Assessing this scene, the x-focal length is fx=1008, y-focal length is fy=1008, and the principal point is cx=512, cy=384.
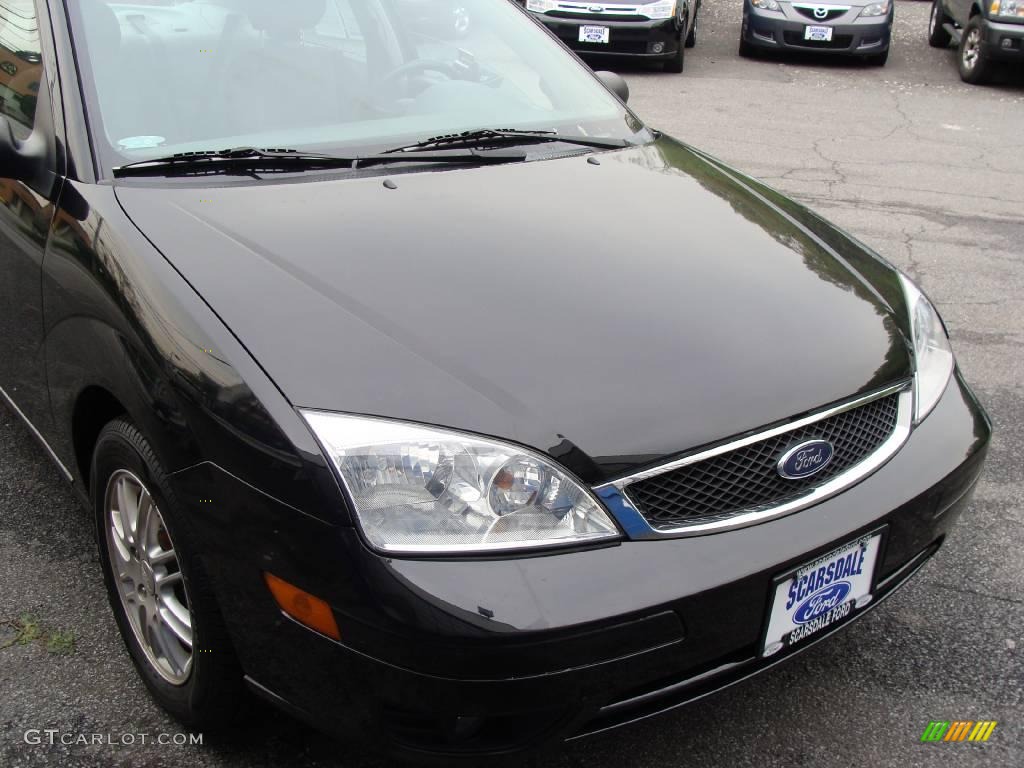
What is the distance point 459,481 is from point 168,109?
1361 mm

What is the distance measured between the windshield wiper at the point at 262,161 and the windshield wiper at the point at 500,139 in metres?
0.04

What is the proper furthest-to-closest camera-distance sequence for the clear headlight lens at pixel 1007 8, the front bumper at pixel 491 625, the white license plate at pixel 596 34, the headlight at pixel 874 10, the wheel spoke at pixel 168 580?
the headlight at pixel 874 10, the white license plate at pixel 596 34, the clear headlight lens at pixel 1007 8, the wheel spoke at pixel 168 580, the front bumper at pixel 491 625

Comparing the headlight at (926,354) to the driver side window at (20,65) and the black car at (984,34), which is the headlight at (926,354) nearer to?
the driver side window at (20,65)

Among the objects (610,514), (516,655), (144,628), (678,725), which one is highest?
(610,514)

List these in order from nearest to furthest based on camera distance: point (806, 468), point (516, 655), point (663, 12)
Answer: point (516, 655) → point (806, 468) → point (663, 12)

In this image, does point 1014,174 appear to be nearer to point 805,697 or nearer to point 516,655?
point 805,697

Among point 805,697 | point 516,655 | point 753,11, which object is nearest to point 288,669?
point 516,655

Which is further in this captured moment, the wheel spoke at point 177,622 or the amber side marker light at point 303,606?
the wheel spoke at point 177,622

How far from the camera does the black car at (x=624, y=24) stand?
978 centimetres

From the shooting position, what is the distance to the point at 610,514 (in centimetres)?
172

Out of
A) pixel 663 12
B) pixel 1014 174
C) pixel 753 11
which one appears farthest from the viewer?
pixel 753 11

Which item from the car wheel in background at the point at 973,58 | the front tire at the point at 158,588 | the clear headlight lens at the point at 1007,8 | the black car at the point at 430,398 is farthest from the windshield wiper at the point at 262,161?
the car wheel in background at the point at 973,58

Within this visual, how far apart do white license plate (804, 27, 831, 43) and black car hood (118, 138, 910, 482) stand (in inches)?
350

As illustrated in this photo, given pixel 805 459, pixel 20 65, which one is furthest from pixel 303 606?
pixel 20 65
